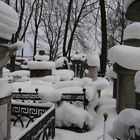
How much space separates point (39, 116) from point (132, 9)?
16.8 feet

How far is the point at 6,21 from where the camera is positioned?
5.23m

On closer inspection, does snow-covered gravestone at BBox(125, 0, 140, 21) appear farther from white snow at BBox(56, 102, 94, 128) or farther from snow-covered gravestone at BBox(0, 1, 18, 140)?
white snow at BBox(56, 102, 94, 128)

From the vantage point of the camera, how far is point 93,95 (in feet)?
33.6

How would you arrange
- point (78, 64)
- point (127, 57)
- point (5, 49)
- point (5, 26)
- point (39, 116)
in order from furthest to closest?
1. point (78, 64)
2. point (127, 57)
3. point (39, 116)
4. point (5, 49)
5. point (5, 26)

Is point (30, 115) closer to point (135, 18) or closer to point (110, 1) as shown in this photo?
point (135, 18)

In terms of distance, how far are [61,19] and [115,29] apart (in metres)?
6.69

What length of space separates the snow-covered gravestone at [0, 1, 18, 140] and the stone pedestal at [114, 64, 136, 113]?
497cm

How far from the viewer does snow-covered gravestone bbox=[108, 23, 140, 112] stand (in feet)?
31.7

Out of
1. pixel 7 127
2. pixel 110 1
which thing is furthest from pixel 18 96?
pixel 110 1

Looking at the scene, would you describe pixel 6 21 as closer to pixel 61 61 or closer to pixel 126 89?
pixel 126 89

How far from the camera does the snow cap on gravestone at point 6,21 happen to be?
516cm

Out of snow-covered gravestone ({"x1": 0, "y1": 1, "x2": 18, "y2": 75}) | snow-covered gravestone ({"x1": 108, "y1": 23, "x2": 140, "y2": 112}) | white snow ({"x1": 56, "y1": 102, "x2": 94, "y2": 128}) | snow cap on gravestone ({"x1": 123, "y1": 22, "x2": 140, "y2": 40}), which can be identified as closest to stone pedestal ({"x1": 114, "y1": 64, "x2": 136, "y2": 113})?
snow-covered gravestone ({"x1": 108, "y1": 23, "x2": 140, "y2": 112})

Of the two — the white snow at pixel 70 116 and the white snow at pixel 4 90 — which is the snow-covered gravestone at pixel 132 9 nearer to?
the white snow at pixel 4 90

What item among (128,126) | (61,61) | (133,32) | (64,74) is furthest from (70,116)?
(61,61)
